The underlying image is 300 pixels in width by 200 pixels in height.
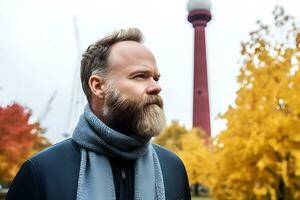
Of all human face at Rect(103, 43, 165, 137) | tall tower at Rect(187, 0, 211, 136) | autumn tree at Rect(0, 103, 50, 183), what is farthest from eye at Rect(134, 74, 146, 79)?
tall tower at Rect(187, 0, 211, 136)

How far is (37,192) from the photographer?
177 cm

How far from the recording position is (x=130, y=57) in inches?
76.7

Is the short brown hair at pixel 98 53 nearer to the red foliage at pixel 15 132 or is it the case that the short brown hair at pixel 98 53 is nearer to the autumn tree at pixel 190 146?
the red foliage at pixel 15 132

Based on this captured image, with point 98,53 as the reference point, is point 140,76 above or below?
below

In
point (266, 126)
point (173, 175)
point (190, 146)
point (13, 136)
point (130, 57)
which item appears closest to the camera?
point (130, 57)

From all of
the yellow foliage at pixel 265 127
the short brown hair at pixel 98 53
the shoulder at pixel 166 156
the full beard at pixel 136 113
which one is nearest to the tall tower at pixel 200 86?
the yellow foliage at pixel 265 127

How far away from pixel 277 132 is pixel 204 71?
42414 millimetres

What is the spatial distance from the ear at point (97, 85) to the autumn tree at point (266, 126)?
5.15 m

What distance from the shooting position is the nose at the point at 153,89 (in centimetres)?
187

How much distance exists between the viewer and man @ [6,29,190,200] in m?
1.82

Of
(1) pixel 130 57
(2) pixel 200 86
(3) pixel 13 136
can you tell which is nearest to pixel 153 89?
(1) pixel 130 57

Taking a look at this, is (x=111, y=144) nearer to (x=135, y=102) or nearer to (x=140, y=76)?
(x=135, y=102)

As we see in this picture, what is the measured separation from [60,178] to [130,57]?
58cm

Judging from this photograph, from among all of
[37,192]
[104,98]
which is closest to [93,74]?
[104,98]
